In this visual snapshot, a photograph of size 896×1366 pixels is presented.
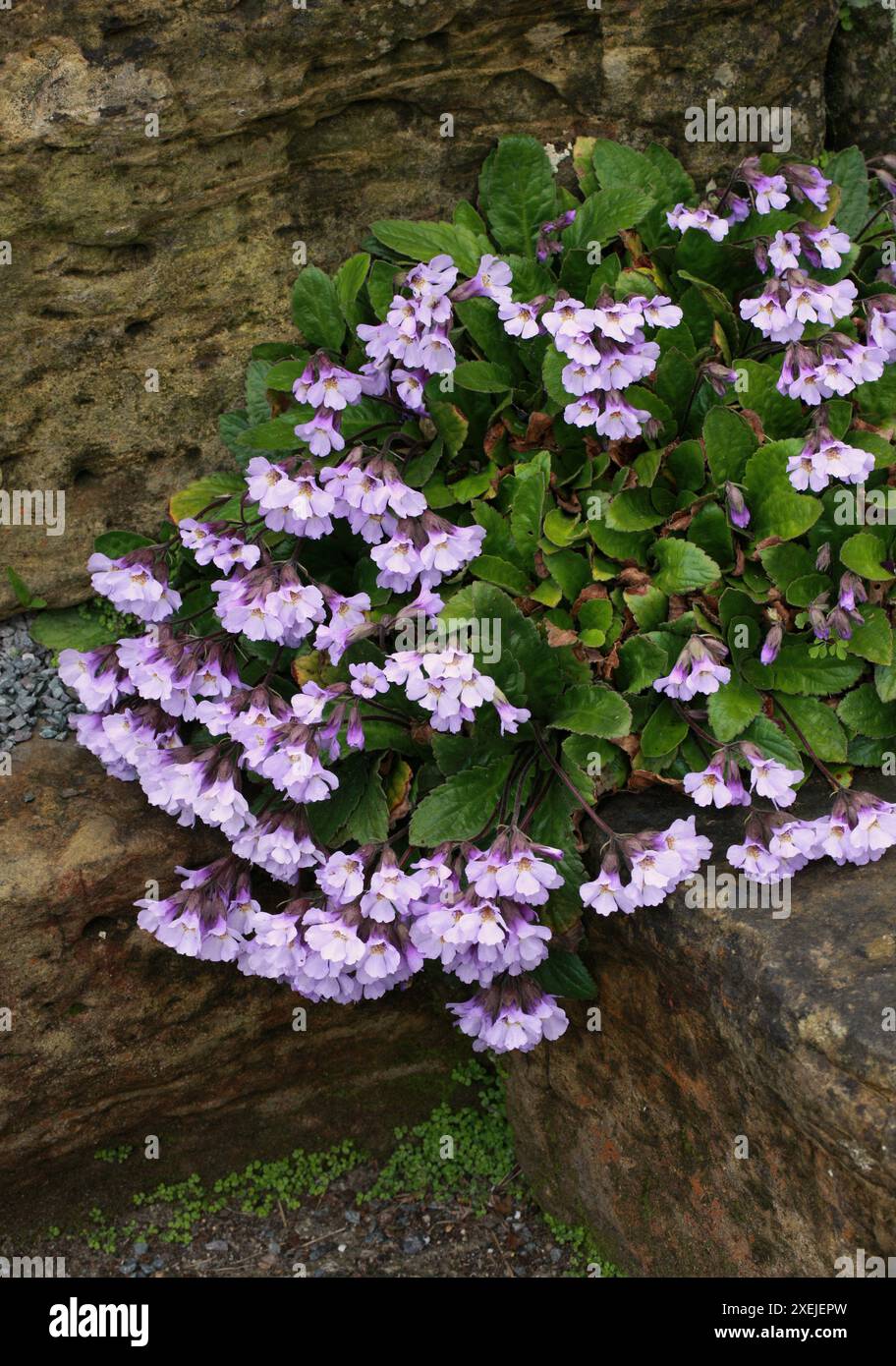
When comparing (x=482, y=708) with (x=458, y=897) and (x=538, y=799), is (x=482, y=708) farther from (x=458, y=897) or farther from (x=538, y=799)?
(x=458, y=897)

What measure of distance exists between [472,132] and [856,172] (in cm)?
124

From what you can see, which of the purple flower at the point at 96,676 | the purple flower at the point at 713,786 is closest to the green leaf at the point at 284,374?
the purple flower at the point at 96,676

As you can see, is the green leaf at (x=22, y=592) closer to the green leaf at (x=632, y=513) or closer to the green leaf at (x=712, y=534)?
the green leaf at (x=632, y=513)

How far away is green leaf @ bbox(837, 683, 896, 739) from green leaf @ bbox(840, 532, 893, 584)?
33cm

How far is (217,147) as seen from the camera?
4.05 metres

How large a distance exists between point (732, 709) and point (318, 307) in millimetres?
1744

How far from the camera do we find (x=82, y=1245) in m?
4.43

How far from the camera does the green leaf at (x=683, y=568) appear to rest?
3781 millimetres

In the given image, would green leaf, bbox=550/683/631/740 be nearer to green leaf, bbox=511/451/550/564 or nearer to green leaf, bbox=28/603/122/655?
green leaf, bbox=511/451/550/564

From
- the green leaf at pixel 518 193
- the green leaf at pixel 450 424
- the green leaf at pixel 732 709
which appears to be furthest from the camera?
the green leaf at pixel 518 193

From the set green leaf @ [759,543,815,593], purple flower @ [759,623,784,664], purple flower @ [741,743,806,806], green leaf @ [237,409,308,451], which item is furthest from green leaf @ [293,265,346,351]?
purple flower @ [741,743,806,806]

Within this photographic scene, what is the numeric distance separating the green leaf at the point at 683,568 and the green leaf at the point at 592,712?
387 mm

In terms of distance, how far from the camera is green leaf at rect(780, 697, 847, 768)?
374 cm

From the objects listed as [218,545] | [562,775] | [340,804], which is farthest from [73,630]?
[562,775]
